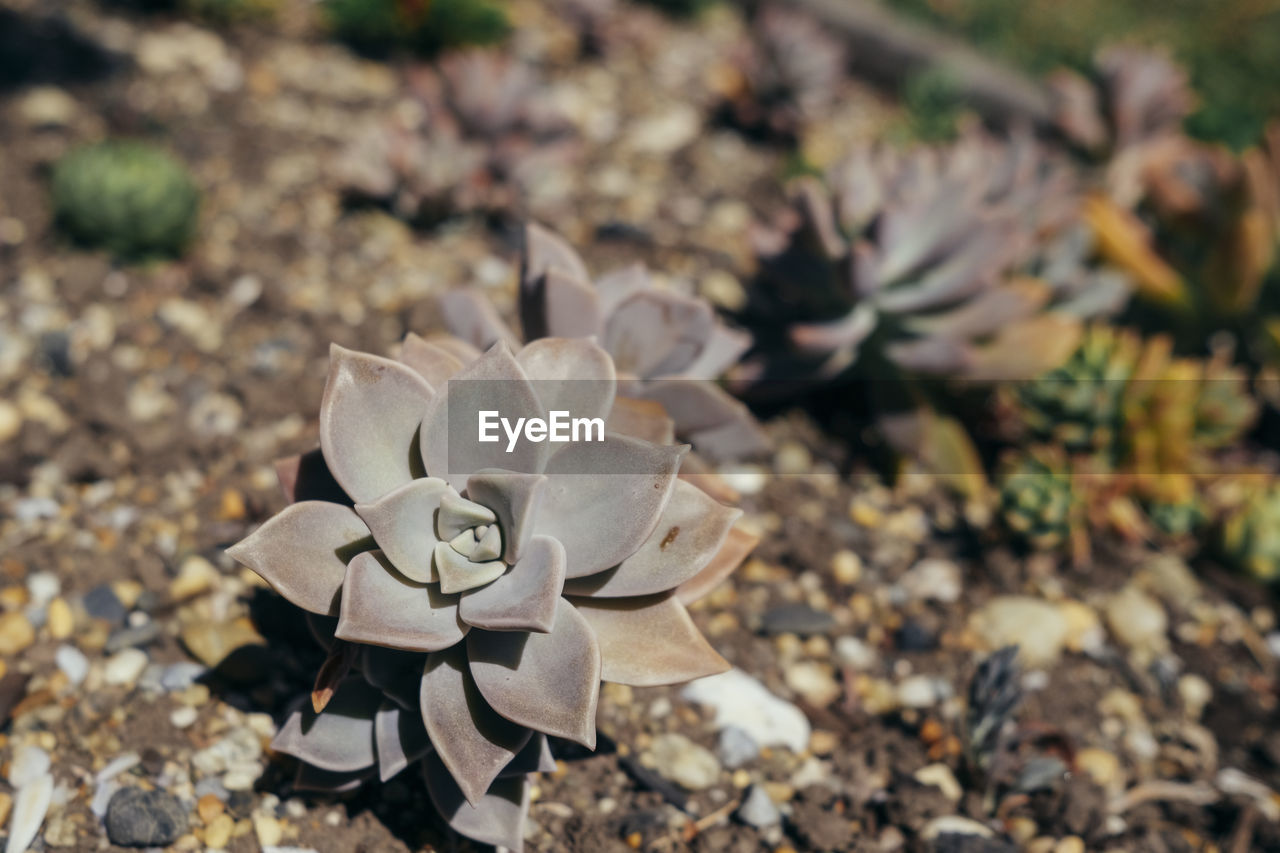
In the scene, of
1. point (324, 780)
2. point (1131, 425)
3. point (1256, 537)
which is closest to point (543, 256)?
point (324, 780)

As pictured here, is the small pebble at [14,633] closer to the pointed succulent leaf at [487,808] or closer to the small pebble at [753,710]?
the pointed succulent leaf at [487,808]

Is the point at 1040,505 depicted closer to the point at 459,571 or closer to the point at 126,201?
the point at 459,571

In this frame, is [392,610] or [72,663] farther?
[72,663]

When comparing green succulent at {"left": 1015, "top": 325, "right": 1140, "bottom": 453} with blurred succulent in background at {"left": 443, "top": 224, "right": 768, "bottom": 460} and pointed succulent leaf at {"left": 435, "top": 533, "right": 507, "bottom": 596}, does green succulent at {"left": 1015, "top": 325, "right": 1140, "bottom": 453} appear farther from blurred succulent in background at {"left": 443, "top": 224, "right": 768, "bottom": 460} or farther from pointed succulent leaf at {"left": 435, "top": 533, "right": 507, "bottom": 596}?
pointed succulent leaf at {"left": 435, "top": 533, "right": 507, "bottom": 596}

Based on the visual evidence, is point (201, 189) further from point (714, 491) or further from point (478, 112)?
point (714, 491)

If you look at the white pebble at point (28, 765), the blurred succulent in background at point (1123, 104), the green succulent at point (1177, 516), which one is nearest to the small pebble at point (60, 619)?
the white pebble at point (28, 765)

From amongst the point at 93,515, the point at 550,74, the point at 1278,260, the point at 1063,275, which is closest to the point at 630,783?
the point at 93,515
